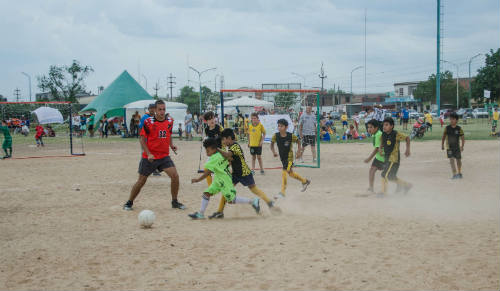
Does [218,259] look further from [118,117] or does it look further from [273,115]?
[118,117]

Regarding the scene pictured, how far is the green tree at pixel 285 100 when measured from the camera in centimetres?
1553

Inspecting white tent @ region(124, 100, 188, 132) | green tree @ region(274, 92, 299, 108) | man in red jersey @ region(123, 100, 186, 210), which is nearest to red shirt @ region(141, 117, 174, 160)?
man in red jersey @ region(123, 100, 186, 210)

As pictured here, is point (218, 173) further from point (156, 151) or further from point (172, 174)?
point (156, 151)

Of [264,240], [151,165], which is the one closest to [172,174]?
[151,165]

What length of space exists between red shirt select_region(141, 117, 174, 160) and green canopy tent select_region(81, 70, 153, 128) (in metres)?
28.1

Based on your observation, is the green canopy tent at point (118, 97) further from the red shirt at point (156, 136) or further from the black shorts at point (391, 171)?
the black shorts at point (391, 171)

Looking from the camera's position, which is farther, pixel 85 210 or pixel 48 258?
pixel 85 210

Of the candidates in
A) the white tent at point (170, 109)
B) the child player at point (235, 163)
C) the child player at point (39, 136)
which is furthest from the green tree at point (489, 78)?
the child player at point (235, 163)

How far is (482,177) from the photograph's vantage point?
11.1 meters

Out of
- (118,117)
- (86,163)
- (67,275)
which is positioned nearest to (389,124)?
(67,275)

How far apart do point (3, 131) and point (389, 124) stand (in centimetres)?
1715

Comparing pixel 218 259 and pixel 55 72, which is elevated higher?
pixel 55 72

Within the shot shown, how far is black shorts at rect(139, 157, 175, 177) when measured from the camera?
26.1ft

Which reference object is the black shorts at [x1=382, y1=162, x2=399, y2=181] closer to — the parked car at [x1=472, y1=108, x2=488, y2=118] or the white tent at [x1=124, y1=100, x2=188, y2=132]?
the white tent at [x1=124, y1=100, x2=188, y2=132]
